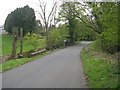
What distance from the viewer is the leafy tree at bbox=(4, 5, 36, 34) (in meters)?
63.2

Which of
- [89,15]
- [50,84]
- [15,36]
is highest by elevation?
[89,15]

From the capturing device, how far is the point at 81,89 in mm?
10344

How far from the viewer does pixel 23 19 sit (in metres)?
63.0

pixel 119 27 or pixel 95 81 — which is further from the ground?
pixel 119 27

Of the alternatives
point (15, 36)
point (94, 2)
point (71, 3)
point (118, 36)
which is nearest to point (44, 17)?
point (71, 3)

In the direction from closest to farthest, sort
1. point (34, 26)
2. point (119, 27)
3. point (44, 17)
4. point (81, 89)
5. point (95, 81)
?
point (81, 89)
point (95, 81)
point (119, 27)
point (44, 17)
point (34, 26)

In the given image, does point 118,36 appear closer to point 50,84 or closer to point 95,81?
point 95,81

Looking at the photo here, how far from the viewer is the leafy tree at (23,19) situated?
63.2 meters

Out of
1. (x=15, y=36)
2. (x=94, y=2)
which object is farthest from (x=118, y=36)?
(x=94, y=2)

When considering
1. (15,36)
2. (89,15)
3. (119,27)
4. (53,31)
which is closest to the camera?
(119,27)

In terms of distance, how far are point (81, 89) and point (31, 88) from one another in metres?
1.95

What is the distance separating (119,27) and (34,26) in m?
53.7

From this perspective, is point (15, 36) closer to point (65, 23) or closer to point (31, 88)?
point (31, 88)

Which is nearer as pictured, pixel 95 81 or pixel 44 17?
pixel 95 81
